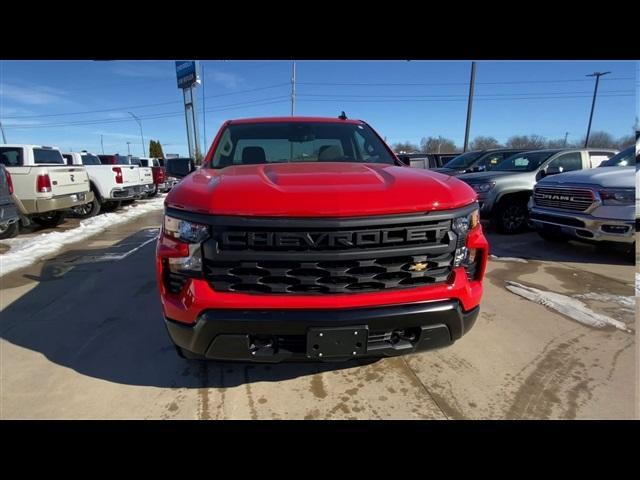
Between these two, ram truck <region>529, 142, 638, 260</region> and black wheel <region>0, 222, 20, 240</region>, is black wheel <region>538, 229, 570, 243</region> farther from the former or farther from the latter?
black wheel <region>0, 222, 20, 240</region>

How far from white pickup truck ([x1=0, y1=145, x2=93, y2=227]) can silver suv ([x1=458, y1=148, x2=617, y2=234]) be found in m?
9.11

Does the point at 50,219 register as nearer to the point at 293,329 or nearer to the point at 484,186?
the point at 293,329

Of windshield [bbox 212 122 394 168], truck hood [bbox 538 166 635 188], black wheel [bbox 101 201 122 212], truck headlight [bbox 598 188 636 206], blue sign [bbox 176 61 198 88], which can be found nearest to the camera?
windshield [bbox 212 122 394 168]

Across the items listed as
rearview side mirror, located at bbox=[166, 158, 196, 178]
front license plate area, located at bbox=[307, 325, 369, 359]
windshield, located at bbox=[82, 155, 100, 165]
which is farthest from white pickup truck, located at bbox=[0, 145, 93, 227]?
front license plate area, located at bbox=[307, 325, 369, 359]

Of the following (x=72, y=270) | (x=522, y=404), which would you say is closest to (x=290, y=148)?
(x=522, y=404)

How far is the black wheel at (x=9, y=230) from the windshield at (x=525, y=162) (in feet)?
34.7

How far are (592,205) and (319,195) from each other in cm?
528

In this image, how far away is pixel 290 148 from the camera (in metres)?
3.30

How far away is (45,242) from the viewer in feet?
22.7

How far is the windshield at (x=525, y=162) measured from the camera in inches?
302

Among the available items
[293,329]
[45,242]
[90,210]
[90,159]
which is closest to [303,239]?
[293,329]

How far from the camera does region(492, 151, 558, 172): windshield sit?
7660 mm

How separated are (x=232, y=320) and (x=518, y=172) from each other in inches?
297
